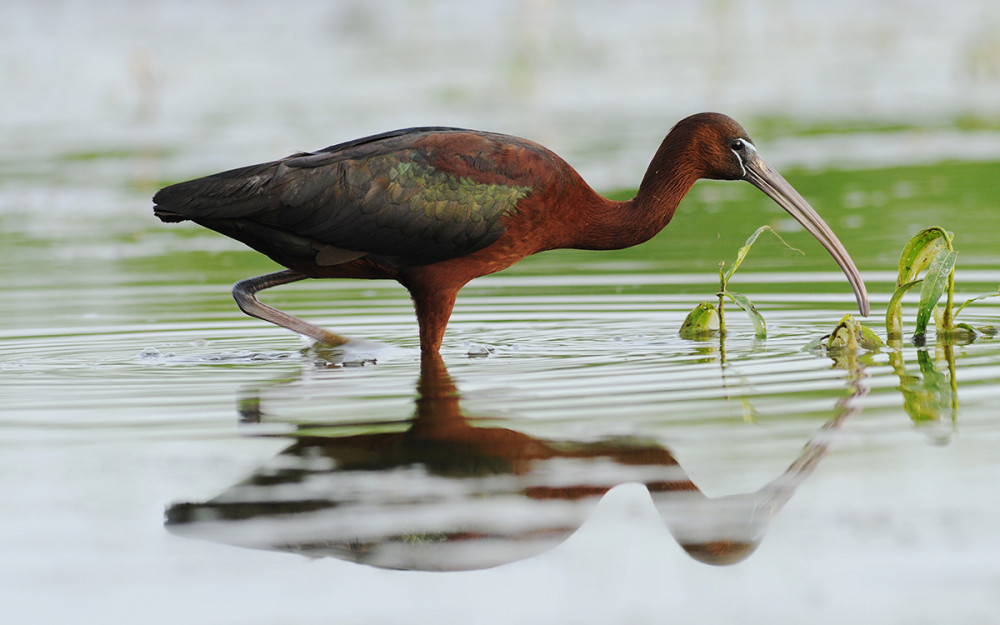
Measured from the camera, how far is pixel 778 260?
431 inches

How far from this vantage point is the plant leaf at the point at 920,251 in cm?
741

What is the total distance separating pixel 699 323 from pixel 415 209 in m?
1.46

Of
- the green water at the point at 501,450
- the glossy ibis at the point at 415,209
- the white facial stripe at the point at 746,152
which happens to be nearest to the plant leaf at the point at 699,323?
the green water at the point at 501,450

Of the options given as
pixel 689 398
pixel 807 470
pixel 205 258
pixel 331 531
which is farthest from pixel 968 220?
pixel 331 531

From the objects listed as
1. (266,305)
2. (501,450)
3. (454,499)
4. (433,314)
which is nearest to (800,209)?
(433,314)

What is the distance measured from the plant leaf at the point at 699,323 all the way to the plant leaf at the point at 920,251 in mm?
892

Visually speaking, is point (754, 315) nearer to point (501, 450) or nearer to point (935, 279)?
point (935, 279)

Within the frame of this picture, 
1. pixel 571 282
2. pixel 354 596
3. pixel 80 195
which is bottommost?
pixel 354 596

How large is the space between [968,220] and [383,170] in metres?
6.16

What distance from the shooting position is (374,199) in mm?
7496

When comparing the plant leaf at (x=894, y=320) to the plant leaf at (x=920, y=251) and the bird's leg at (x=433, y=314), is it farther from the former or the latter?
the bird's leg at (x=433, y=314)

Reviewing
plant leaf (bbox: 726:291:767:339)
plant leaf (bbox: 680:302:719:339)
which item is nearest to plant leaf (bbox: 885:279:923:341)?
plant leaf (bbox: 726:291:767:339)

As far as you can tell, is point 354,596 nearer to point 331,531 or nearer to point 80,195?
point 331,531

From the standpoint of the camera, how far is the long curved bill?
7.94m
